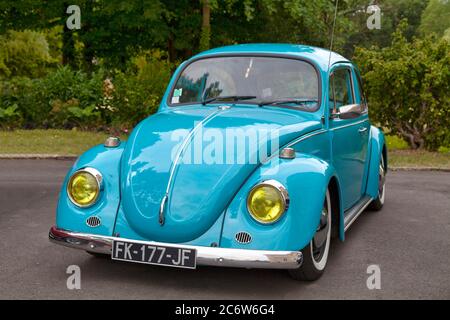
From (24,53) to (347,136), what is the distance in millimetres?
26615

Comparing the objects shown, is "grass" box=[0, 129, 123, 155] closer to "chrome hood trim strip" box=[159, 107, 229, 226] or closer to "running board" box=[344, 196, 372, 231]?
"running board" box=[344, 196, 372, 231]

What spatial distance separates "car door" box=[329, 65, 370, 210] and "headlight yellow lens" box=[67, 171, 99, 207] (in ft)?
7.03

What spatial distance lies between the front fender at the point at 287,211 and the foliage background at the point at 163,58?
8195 mm

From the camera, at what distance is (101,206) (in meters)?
4.77

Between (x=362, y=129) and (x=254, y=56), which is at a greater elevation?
(x=254, y=56)

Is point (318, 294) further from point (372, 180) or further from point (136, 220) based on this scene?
point (372, 180)

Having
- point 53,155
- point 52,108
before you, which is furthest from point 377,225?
point 52,108

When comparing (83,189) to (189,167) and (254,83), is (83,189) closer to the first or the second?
(189,167)

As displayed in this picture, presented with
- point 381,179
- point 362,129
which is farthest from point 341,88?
point 381,179

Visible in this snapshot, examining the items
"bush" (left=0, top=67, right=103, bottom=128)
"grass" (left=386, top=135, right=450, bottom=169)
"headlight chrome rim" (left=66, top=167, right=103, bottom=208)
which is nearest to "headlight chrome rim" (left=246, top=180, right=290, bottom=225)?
"headlight chrome rim" (left=66, top=167, right=103, bottom=208)

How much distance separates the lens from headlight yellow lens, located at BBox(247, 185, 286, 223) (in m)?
4.44

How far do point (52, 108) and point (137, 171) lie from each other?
1112 centimetres

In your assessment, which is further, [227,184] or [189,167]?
[189,167]

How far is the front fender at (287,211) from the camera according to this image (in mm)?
4406
